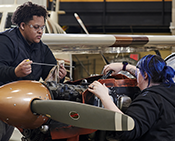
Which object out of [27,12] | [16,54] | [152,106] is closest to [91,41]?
[27,12]

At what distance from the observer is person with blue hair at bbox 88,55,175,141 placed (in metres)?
1.09

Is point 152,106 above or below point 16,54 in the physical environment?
below

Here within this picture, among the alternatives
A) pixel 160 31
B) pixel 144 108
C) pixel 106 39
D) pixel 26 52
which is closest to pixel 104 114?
pixel 144 108

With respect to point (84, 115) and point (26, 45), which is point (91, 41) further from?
point (84, 115)

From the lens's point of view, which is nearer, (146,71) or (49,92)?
(49,92)

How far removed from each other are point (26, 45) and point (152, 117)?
102 cm

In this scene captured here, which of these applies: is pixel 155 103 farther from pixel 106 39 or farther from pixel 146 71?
pixel 106 39

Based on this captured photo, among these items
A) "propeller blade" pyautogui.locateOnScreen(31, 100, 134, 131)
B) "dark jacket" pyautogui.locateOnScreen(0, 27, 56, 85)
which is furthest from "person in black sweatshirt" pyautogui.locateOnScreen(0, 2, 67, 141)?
"propeller blade" pyautogui.locateOnScreen(31, 100, 134, 131)

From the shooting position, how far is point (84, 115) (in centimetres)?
93

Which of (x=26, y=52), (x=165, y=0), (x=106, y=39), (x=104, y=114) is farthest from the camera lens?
(x=165, y=0)

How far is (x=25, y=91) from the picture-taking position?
101cm

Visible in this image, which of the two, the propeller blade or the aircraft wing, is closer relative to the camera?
the propeller blade

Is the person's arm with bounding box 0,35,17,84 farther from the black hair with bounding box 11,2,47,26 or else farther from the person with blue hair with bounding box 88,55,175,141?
the person with blue hair with bounding box 88,55,175,141

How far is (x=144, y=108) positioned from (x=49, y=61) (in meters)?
0.93
